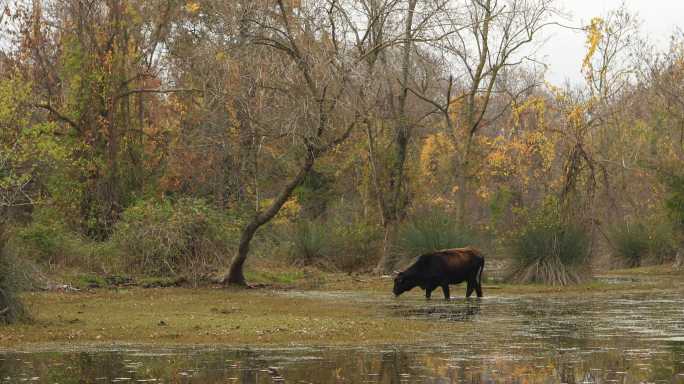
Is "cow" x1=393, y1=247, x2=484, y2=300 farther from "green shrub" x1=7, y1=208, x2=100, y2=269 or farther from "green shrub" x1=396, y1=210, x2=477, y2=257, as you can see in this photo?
"green shrub" x1=7, y1=208, x2=100, y2=269

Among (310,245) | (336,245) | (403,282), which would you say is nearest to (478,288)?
(403,282)

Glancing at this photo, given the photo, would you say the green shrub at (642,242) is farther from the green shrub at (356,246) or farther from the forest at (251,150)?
the green shrub at (356,246)

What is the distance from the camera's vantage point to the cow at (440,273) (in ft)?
90.0

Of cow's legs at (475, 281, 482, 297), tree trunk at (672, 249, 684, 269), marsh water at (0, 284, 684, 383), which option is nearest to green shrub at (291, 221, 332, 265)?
cow's legs at (475, 281, 482, 297)

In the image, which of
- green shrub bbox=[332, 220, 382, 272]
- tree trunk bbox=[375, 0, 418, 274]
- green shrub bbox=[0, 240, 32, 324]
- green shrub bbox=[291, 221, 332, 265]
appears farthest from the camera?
green shrub bbox=[332, 220, 382, 272]

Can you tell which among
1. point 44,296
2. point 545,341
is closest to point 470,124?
point 44,296

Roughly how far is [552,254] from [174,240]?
35.8ft

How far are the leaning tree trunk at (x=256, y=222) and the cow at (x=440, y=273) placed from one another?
402 cm

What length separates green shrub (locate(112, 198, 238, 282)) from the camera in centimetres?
3039

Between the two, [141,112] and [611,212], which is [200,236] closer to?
[141,112]

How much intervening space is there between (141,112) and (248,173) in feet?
18.1

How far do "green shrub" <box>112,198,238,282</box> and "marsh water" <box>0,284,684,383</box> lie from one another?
41.0 ft

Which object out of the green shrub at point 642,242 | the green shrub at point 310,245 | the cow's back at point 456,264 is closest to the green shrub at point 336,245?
the green shrub at point 310,245

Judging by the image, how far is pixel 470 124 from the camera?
41219mm
